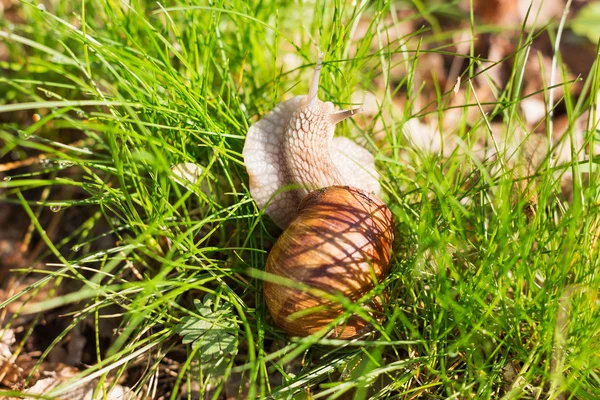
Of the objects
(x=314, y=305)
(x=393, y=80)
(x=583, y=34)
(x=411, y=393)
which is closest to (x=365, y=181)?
(x=314, y=305)

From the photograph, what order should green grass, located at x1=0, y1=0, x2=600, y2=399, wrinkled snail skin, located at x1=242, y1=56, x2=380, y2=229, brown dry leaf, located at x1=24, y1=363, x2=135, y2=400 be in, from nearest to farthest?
green grass, located at x1=0, y1=0, x2=600, y2=399 → brown dry leaf, located at x1=24, y1=363, x2=135, y2=400 → wrinkled snail skin, located at x1=242, y1=56, x2=380, y2=229

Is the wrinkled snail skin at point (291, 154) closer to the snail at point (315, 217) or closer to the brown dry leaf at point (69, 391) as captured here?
the snail at point (315, 217)

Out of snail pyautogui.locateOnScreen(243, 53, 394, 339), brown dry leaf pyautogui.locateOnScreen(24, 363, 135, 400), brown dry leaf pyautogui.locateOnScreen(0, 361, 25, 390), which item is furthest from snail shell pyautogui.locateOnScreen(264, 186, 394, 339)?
brown dry leaf pyautogui.locateOnScreen(0, 361, 25, 390)

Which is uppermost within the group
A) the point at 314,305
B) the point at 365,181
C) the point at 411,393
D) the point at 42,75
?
the point at 42,75

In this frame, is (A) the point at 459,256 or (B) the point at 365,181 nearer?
(A) the point at 459,256

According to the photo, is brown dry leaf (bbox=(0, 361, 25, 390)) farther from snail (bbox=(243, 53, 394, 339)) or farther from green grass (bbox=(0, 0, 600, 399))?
snail (bbox=(243, 53, 394, 339))

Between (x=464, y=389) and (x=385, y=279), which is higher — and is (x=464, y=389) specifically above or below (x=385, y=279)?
below

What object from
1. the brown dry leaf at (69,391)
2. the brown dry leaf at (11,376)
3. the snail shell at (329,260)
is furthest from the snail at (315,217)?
the brown dry leaf at (11,376)

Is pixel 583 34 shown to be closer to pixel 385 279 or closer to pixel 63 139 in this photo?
pixel 385 279
